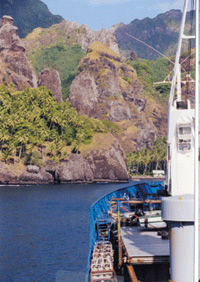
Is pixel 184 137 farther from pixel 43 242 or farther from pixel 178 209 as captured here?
pixel 43 242

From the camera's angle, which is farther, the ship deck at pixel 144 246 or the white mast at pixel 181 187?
the ship deck at pixel 144 246

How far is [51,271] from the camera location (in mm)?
49375

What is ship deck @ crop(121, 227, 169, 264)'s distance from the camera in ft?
80.7

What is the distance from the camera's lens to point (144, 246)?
2794 centimetres

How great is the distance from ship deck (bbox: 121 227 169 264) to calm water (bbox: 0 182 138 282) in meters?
15.6

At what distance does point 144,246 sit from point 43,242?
129 ft

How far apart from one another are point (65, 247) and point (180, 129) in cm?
4532

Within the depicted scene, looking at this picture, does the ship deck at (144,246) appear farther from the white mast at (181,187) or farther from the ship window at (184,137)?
the ship window at (184,137)

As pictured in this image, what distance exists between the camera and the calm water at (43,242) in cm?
4909

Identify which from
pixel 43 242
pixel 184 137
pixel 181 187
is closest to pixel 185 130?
pixel 184 137

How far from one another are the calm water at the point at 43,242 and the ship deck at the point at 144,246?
15.6 metres

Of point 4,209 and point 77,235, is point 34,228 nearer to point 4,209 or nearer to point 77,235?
point 77,235

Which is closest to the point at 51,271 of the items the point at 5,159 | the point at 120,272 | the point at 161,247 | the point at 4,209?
the point at 120,272

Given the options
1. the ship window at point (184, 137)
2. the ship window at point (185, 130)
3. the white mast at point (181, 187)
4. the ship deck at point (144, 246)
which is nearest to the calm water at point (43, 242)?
the ship deck at point (144, 246)
